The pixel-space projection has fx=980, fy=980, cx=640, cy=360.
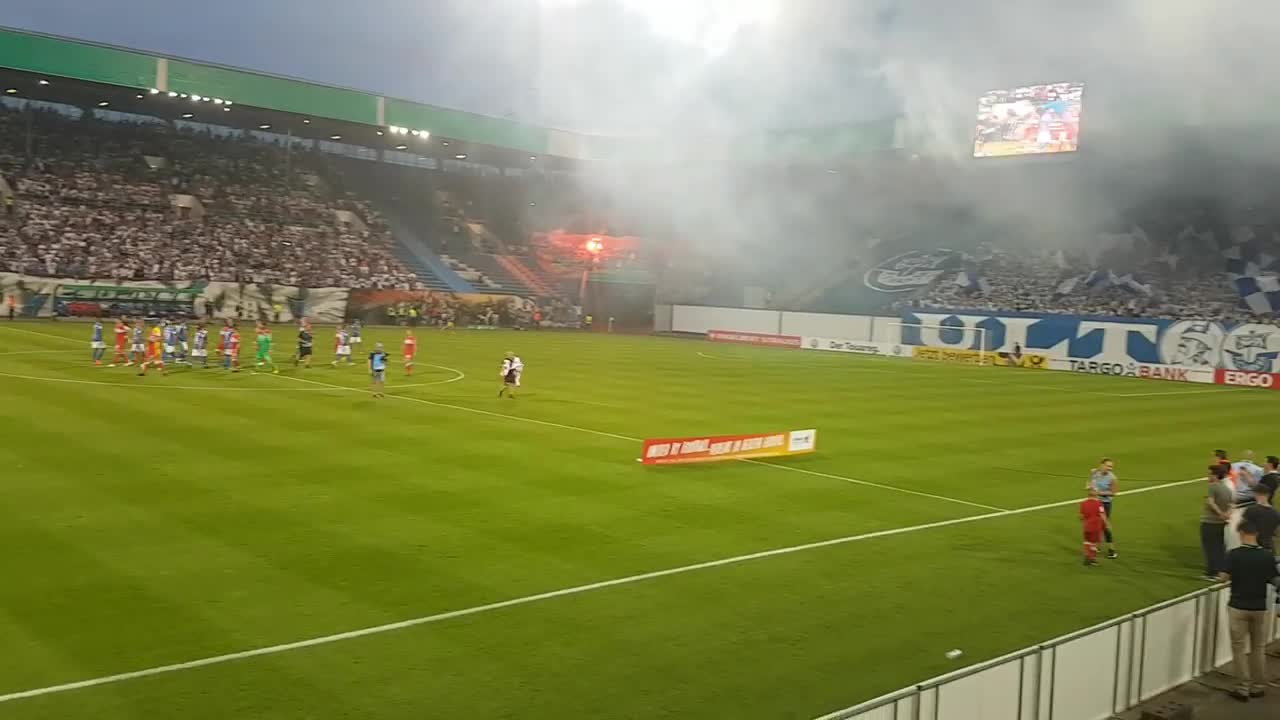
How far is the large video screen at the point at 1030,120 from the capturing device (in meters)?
64.5

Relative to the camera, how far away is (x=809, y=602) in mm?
11969

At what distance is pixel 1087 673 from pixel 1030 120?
65.0 m

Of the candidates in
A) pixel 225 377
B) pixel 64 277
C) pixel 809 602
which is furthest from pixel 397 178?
pixel 809 602

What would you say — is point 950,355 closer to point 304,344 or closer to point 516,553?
point 304,344

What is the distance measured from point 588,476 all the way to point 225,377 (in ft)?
61.7

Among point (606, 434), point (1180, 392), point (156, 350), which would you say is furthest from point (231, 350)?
point (1180, 392)

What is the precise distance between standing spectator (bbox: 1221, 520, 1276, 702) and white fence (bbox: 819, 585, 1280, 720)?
28cm

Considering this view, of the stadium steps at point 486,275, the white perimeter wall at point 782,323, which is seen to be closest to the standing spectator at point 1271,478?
the white perimeter wall at point 782,323

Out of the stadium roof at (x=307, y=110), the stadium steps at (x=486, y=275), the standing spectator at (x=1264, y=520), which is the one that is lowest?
the standing spectator at (x=1264, y=520)

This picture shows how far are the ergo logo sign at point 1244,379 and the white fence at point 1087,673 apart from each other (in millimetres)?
48594

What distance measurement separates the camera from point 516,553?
1340cm

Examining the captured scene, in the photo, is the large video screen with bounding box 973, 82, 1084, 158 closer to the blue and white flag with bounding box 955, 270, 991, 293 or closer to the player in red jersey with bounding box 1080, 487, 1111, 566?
the blue and white flag with bounding box 955, 270, 991, 293

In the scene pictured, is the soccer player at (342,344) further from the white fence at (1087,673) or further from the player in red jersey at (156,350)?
the white fence at (1087,673)

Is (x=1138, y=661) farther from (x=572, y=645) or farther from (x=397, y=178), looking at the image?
(x=397, y=178)
